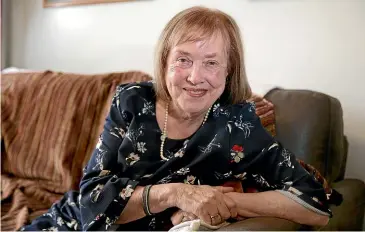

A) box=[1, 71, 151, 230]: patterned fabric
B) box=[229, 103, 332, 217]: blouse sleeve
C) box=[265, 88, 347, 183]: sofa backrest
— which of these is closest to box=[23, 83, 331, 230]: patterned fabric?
box=[229, 103, 332, 217]: blouse sleeve

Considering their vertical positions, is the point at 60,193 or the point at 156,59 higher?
the point at 156,59

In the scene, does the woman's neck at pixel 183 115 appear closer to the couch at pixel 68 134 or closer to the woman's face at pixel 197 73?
the woman's face at pixel 197 73

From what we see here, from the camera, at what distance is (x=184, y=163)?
1129mm

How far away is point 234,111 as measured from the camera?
1148 mm

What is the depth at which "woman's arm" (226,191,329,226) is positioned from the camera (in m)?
1.07

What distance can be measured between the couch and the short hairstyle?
0.35 metres

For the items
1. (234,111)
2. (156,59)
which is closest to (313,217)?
(234,111)

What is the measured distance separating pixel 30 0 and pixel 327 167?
6.85 ft

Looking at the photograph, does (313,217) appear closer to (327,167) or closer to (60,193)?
(327,167)

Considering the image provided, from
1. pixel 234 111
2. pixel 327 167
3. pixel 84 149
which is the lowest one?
pixel 84 149

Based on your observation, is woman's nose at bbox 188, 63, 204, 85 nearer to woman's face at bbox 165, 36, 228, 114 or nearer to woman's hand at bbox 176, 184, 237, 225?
woman's face at bbox 165, 36, 228, 114

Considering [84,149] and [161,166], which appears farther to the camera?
[84,149]

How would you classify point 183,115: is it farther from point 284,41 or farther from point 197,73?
point 284,41

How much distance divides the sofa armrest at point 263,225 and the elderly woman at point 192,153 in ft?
0.08
